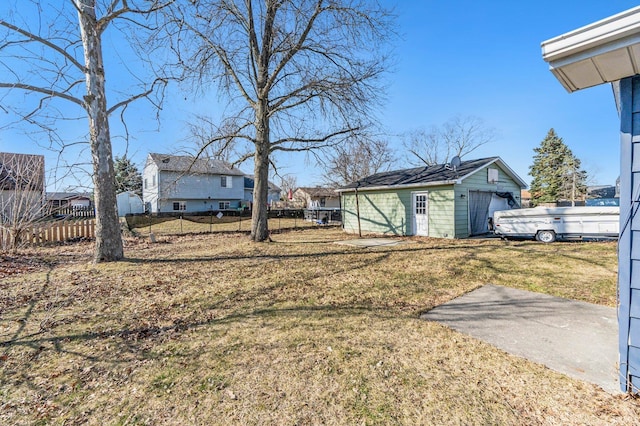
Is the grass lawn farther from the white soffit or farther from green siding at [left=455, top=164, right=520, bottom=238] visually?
green siding at [left=455, top=164, right=520, bottom=238]

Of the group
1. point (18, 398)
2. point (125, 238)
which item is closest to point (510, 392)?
point (18, 398)

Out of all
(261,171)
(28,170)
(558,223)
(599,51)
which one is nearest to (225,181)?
(28,170)

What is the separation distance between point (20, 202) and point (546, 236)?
17.3 metres

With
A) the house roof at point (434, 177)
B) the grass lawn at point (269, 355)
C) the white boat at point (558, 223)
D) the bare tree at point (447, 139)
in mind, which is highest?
the bare tree at point (447, 139)

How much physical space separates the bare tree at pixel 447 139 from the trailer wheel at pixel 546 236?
21382mm

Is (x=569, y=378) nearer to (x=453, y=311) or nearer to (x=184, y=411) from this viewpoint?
(x=453, y=311)

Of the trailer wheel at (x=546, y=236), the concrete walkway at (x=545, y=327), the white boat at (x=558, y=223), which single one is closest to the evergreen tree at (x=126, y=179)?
the concrete walkway at (x=545, y=327)

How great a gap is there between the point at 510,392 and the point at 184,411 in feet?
8.28

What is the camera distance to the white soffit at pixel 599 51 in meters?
1.86

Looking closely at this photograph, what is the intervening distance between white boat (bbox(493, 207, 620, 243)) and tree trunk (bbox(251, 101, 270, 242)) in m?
9.06

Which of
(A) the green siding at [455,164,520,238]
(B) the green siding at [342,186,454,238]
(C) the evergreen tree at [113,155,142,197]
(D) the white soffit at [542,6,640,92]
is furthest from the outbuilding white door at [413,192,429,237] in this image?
(C) the evergreen tree at [113,155,142,197]

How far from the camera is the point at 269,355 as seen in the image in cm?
287

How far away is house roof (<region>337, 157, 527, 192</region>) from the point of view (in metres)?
12.0

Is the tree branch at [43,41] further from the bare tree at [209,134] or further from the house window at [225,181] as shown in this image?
the house window at [225,181]
